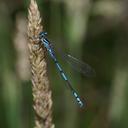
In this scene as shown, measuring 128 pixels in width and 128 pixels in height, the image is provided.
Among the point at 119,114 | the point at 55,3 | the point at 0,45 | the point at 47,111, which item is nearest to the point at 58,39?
the point at 55,3

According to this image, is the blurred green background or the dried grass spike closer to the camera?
the dried grass spike

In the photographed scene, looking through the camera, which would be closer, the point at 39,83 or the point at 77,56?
the point at 39,83

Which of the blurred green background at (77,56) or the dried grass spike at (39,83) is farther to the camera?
the blurred green background at (77,56)

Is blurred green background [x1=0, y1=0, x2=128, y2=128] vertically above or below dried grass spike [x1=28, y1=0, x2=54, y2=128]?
below

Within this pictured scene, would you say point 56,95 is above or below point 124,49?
below

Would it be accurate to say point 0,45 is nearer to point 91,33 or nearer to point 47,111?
point 91,33

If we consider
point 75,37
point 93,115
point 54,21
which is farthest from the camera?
point 93,115

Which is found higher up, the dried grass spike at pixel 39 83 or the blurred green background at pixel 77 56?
the dried grass spike at pixel 39 83

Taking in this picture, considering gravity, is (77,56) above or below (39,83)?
below
